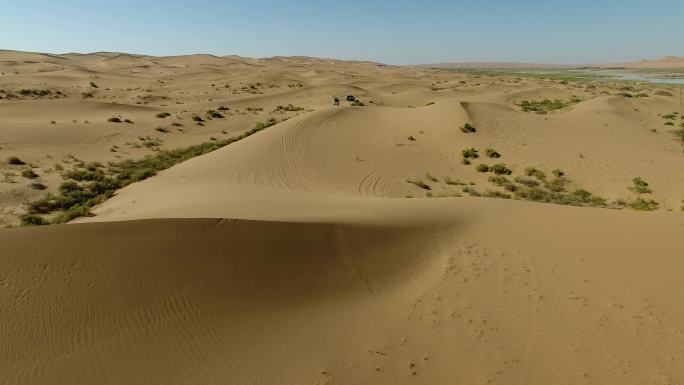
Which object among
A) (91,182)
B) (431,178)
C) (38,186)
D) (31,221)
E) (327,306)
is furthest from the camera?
(431,178)

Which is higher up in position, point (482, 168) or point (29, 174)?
point (29, 174)

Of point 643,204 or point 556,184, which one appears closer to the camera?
point 643,204

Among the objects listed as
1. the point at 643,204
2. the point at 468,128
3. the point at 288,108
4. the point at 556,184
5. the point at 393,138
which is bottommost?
the point at 643,204

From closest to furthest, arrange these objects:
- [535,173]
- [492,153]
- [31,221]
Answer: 1. [31,221]
2. [535,173]
3. [492,153]

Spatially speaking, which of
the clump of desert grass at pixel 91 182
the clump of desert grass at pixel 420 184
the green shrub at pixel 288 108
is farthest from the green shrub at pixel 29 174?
the green shrub at pixel 288 108

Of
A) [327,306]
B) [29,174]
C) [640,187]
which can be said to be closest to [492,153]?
[640,187]

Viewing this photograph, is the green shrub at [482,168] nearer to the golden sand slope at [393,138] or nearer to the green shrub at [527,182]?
the golden sand slope at [393,138]

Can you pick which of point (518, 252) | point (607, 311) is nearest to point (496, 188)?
point (518, 252)

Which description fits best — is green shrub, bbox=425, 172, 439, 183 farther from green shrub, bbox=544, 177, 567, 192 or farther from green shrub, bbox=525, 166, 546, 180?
green shrub, bbox=544, 177, 567, 192

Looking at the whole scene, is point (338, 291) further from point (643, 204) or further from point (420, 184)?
point (643, 204)
